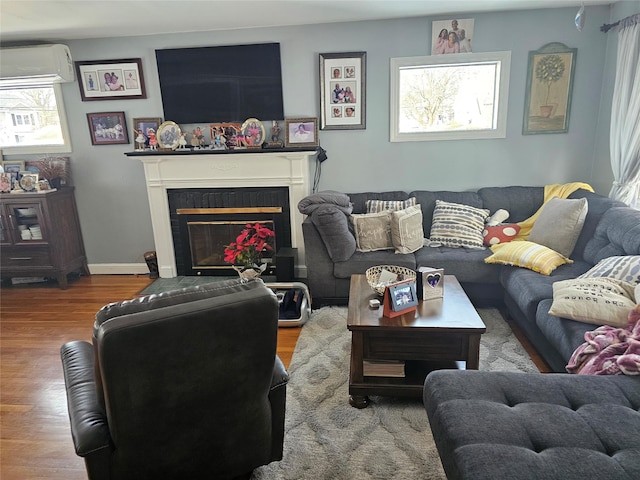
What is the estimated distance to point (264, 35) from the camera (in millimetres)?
3801

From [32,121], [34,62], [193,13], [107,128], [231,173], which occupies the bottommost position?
[231,173]

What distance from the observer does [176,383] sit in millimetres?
1317

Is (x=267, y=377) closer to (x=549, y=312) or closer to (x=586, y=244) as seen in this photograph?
(x=549, y=312)

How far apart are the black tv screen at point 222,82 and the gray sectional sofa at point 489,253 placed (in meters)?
1.22

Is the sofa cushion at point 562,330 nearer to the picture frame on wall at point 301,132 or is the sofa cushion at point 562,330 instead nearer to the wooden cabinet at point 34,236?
the picture frame on wall at point 301,132

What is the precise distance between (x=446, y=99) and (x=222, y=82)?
2063 millimetres

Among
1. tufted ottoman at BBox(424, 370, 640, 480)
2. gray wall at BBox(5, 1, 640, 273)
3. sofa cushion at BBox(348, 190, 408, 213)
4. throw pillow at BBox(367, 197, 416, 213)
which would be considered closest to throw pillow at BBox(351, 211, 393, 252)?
throw pillow at BBox(367, 197, 416, 213)

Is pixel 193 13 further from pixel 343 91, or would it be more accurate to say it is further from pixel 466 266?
pixel 466 266

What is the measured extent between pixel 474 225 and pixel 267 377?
2.52 metres

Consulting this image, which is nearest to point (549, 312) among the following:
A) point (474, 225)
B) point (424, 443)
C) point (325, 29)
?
point (424, 443)

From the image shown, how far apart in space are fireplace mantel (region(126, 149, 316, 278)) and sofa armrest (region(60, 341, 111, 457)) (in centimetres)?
249

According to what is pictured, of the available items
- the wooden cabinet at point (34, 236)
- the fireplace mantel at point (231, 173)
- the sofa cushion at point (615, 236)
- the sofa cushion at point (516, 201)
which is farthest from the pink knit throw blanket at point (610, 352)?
the wooden cabinet at point (34, 236)

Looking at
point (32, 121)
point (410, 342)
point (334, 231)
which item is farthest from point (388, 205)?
point (32, 121)

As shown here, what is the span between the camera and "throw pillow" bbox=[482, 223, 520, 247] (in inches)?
135
